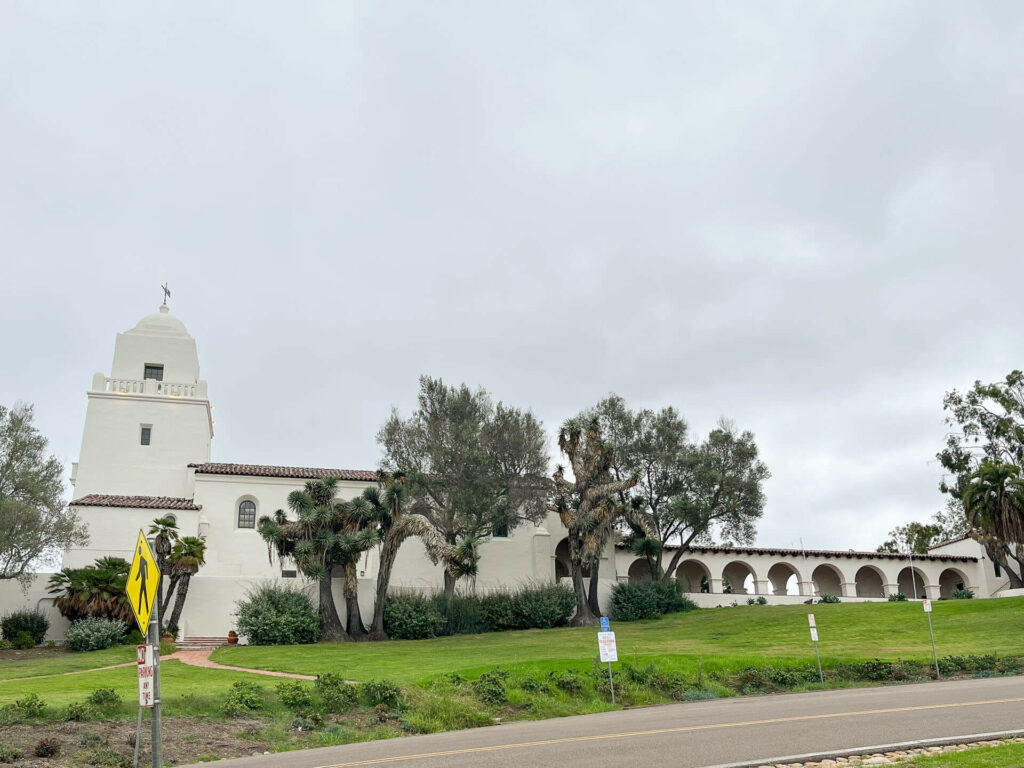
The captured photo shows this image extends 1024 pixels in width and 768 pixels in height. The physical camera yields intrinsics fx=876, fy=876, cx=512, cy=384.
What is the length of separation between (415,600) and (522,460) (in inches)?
387

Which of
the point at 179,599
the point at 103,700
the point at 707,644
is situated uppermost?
the point at 179,599

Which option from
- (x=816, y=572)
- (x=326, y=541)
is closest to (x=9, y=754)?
(x=326, y=541)

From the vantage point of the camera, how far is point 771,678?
21984mm

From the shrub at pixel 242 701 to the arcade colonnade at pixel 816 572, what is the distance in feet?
115

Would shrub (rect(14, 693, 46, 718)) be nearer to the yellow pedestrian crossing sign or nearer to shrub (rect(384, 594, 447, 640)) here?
the yellow pedestrian crossing sign

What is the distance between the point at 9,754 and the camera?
502 inches

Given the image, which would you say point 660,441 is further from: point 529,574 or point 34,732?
point 34,732

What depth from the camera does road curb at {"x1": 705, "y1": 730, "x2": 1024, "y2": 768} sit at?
33.2ft

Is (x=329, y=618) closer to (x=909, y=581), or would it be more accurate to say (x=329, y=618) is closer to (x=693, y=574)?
(x=693, y=574)

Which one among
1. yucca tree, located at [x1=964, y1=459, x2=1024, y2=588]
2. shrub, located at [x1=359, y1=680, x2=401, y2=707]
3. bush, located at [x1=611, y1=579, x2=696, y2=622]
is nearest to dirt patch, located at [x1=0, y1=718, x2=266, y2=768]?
shrub, located at [x1=359, y1=680, x2=401, y2=707]

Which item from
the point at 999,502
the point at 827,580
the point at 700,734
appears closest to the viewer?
the point at 700,734

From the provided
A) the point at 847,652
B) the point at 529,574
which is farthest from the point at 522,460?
the point at 847,652

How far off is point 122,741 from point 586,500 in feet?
102

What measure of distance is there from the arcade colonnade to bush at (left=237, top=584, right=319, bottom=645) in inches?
825
